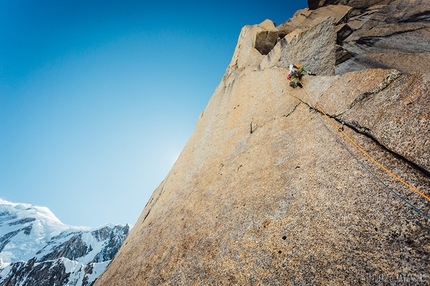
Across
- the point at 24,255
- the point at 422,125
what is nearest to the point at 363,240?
the point at 422,125

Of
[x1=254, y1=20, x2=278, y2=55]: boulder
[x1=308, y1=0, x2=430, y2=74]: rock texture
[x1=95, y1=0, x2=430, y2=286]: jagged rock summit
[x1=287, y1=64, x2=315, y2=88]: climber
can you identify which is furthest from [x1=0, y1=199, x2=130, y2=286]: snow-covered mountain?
[x1=308, y1=0, x2=430, y2=74]: rock texture

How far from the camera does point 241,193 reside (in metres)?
6.51

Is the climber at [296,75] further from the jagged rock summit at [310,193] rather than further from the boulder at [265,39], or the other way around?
the boulder at [265,39]

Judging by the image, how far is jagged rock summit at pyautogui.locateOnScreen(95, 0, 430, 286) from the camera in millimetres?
3607

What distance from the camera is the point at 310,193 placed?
16.0ft

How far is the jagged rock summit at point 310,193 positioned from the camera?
11.8 ft

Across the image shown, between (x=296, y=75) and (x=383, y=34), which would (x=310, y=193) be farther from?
(x=383, y=34)

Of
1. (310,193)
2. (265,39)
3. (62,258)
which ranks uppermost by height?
(265,39)

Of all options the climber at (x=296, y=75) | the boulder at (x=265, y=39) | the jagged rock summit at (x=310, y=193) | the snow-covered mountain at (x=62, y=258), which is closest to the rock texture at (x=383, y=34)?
the climber at (x=296, y=75)

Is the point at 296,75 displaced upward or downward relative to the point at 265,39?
downward

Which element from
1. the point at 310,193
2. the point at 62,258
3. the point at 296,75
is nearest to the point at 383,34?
the point at 296,75

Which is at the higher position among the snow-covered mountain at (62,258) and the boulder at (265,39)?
the boulder at (265,39)

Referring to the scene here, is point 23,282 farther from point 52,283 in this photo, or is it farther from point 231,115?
point 231,115

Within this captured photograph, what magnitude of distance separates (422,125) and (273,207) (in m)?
3.66
